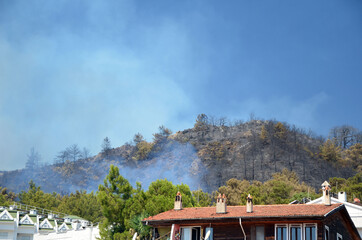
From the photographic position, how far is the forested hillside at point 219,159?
15075 centimetres

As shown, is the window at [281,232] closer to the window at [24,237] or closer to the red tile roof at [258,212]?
the red tile roof at [258,212]

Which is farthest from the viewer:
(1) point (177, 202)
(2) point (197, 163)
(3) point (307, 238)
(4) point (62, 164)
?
(4) point (62, 164)

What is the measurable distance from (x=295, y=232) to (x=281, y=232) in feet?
2.96

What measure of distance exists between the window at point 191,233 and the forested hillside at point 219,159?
348 feet

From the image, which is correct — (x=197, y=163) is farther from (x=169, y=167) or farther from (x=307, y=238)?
(x=307, y=238)

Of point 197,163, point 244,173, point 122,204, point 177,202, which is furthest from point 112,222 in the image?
point 197,163

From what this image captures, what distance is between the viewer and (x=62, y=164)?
19938cm

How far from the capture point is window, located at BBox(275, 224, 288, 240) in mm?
31169

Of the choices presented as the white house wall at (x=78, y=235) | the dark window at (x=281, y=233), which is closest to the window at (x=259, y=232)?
the dark window at (x=281, y=233)

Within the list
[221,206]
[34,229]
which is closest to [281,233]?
[221,206]

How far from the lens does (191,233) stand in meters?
33.9

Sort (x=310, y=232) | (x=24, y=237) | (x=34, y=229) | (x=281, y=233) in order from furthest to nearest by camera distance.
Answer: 1. (x=34, y=229)
2. (x=24, y=237)
3. (x=281, y=233)
4. (x=310, y=232)

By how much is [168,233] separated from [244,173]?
396 ft

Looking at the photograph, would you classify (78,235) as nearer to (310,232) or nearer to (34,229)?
(34,229)
